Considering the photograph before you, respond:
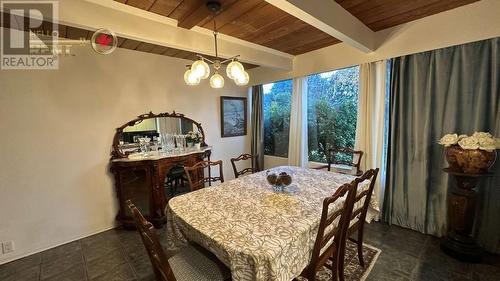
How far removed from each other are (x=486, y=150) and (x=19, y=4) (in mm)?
3863

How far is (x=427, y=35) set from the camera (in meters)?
2.26

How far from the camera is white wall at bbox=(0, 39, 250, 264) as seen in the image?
219 cm

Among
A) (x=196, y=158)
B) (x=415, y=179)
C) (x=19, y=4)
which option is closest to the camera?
(x=19, y=4)

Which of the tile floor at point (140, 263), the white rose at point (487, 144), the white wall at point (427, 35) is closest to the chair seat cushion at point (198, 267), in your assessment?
the tile floor at point (140, 263)

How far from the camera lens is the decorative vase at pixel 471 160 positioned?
187 cm

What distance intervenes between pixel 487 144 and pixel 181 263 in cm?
263

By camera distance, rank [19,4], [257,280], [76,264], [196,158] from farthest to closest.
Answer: [196,158] < [76,264] < [19,4] < [257,280]

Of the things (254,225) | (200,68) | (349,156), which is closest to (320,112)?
(349,156)

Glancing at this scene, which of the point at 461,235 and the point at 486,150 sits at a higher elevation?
the point at 486,150

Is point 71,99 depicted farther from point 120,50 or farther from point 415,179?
point 415,179

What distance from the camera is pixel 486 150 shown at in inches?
73.2

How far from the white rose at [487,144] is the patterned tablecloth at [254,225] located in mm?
1089

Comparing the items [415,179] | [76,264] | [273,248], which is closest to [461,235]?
[415,179]

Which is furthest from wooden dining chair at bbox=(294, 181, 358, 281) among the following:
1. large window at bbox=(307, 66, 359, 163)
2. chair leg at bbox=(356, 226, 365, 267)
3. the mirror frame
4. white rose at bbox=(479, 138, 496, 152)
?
the mirror frame
